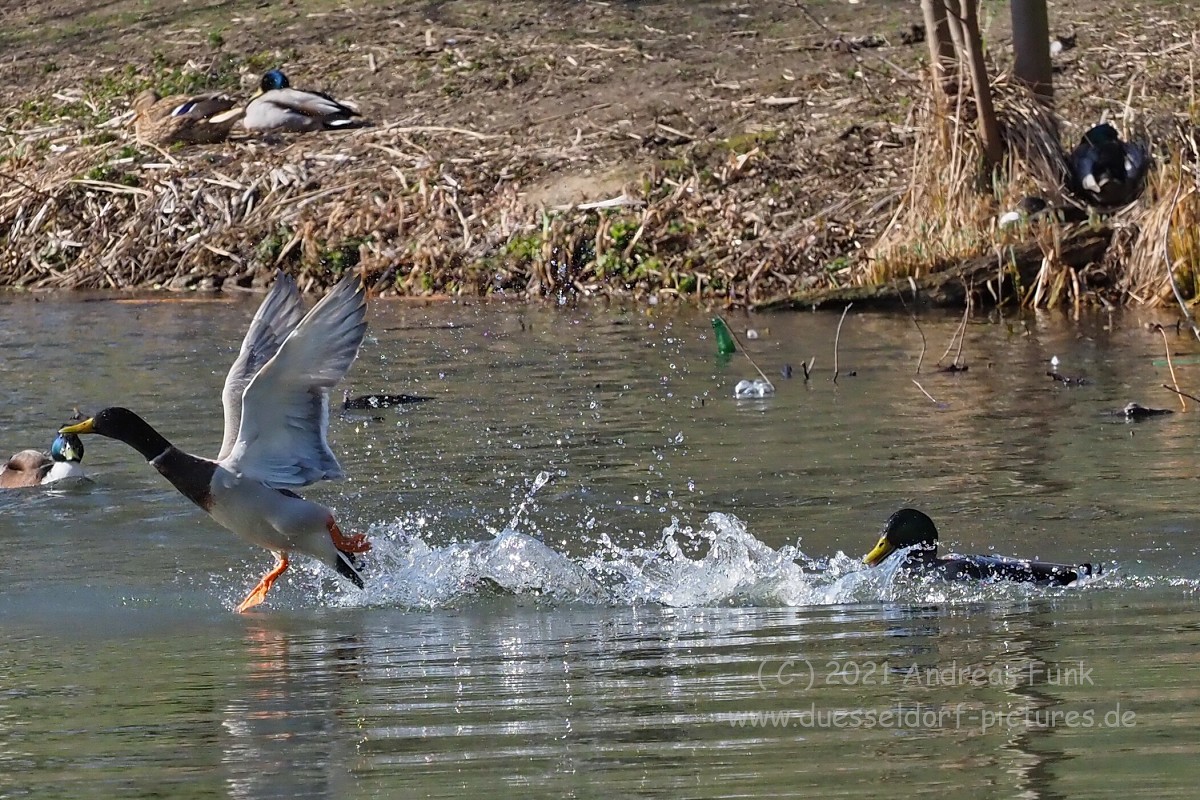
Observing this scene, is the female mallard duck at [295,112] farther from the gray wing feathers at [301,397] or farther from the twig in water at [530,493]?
the gray wing feathers at [301,397]

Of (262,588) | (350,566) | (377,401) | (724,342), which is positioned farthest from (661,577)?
(724,342)

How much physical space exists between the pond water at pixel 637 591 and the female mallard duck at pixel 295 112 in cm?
657

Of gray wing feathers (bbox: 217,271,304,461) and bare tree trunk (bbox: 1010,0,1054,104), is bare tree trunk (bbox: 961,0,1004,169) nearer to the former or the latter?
bare tree trunk (bbox: 1010,0,1054,104)

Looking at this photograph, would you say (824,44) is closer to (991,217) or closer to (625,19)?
(625,19)

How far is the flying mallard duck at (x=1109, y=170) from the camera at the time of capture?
51.8 feet

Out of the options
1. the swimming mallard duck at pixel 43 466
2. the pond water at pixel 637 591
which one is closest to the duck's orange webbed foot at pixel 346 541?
the pond water at pixel 637 591

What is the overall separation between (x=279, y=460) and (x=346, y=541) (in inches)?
18.1

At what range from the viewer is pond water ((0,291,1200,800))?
4.89 meters

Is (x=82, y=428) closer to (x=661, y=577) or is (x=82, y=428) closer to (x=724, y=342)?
(x=661, y=577)

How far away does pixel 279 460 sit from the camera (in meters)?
8.45

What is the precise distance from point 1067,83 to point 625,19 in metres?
5.83

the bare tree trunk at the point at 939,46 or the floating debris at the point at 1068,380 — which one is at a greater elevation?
the bare tree trunk at the point at 939,46

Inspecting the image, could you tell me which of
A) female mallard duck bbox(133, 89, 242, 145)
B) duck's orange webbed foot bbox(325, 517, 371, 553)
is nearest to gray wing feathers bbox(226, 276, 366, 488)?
duck's orange webbed foot bbox(325, 517, 371, 553)

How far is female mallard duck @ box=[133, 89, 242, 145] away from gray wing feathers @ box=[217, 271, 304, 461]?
13.0m
